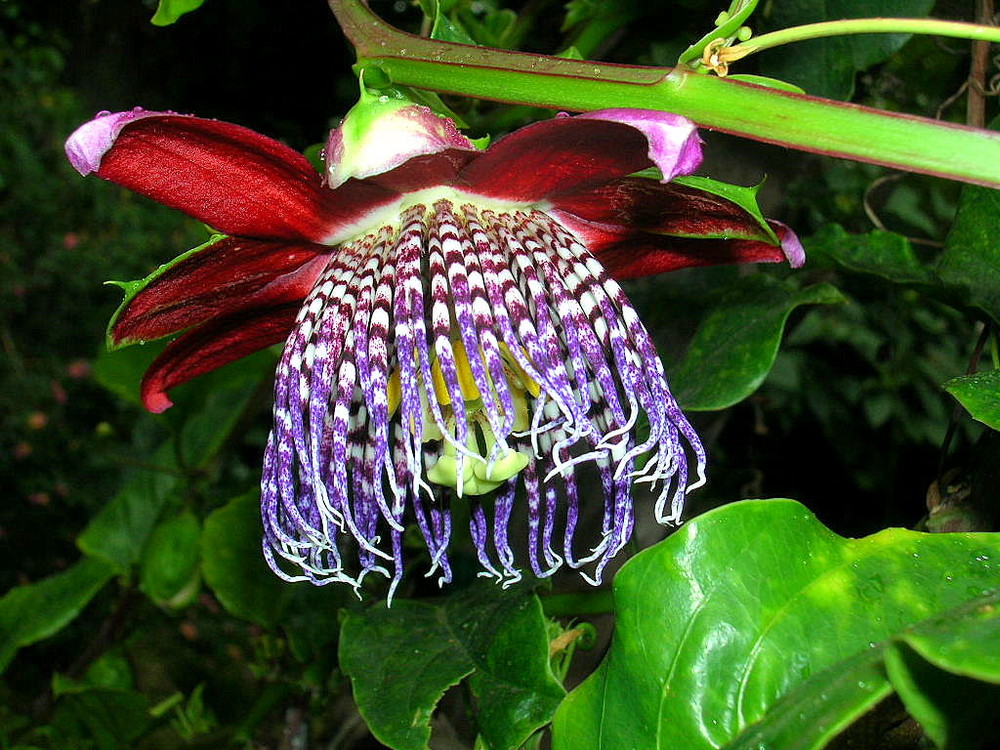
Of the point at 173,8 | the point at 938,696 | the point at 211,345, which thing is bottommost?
the point at 938,696

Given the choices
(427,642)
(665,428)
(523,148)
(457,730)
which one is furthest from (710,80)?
(457,730)

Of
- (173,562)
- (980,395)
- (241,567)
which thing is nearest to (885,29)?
(980,395)

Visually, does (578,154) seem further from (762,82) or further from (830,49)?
(830,49)

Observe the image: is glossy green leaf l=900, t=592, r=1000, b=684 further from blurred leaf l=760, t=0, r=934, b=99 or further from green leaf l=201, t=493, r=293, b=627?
green leaf l=201, t=493, r=293, b=627

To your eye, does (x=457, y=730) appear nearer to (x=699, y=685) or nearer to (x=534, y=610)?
(x=534, y=610)

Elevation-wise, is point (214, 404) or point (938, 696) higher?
point (938, 696)

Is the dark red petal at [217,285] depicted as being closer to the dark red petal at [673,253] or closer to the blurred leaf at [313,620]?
the dark red petal at [673,253]
